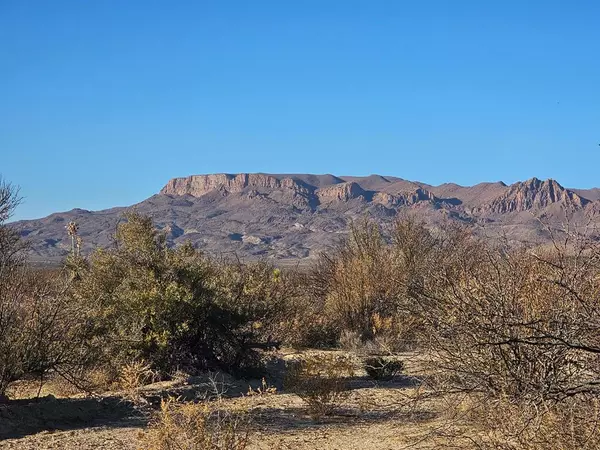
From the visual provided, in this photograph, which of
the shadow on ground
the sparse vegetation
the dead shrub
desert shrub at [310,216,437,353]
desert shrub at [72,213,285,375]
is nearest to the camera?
the sparse vegetation

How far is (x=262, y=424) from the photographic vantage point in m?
12.5

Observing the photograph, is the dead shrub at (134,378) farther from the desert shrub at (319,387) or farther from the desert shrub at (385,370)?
the desert shrub at (385,370)

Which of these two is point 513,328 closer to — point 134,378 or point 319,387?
point 319,387

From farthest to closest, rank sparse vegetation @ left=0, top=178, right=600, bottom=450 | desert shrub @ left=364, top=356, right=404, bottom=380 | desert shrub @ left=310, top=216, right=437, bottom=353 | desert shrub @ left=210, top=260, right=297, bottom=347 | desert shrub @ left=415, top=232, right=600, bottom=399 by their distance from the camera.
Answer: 1. desert shrub @ left=310, top=216, right=437, bottom=353
2. desert shrub @ left=210, top=260, right=297, bottom=347
3. desert shrub @ left=364, top=356, right=404, bottom=380
4. sparse vegetation @ left=0, top=178, right=600, bottom=450
5. desert shrub @ left=415, top=232, right=600, bottom=399

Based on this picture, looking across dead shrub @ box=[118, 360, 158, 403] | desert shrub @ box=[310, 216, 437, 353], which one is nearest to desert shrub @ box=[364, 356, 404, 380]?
desert shrub @ box=[310, 216, 437, 353]

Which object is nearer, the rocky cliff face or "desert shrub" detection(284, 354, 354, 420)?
"desert shrub" detection(284, 354, 354, 420)

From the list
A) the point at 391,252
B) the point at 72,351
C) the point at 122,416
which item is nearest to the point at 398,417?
the point at 122,416

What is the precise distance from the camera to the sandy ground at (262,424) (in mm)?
11047

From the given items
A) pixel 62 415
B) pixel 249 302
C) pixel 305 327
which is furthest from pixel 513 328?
pixel 305 327

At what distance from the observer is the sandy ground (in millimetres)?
11047

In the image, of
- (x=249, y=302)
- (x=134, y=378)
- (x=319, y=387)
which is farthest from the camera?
(x=249, y=302)

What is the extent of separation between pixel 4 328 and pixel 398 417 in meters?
6.64

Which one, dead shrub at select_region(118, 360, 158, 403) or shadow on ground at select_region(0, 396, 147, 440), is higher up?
dead shrub at select_region(118, 360, 158, 403)

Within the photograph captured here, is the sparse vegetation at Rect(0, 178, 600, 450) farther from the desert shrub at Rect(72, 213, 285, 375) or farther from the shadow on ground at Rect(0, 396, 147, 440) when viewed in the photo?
the shadow on ground at Rect(0, 396, 147, 440)
